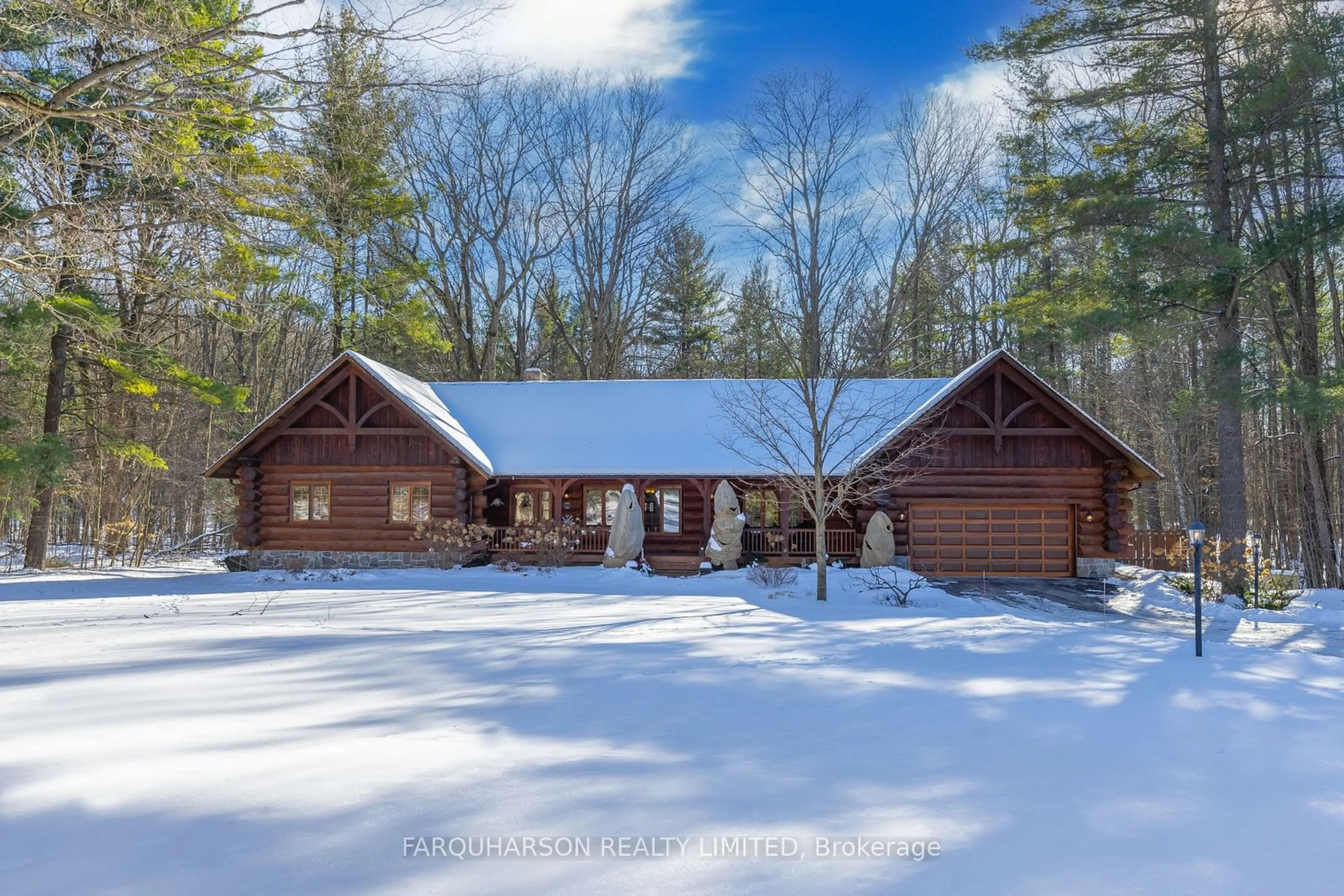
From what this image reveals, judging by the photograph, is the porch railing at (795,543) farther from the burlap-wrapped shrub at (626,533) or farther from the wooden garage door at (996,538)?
the burlap-wrapped shrub at (626,533)

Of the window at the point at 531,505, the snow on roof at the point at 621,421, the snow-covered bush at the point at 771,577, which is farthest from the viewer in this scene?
the window at the point at 531,505

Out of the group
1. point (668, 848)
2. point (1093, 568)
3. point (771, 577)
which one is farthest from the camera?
point (1093, 568)

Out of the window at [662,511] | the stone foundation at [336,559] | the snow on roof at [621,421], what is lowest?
the stone foundation at [336,559]

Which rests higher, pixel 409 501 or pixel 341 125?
pixel 341 125

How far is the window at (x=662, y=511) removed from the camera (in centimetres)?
2308

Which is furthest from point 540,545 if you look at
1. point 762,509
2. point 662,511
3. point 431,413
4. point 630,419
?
point 762,509

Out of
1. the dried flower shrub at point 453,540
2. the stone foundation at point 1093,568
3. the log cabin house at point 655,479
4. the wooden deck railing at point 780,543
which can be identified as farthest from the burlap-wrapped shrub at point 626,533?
the stone foundation at point 1093,568

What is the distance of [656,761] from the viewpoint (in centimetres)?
475

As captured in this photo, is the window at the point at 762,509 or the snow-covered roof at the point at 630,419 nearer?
the snow-covered roof at the point at 630,419

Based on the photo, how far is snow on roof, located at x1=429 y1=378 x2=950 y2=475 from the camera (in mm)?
21203

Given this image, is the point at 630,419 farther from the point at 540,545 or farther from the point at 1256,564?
the point at 1256,564

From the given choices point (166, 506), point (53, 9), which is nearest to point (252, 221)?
point (53, 9)

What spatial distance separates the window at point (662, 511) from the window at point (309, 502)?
8.59 m

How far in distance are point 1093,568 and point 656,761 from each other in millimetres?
19135
